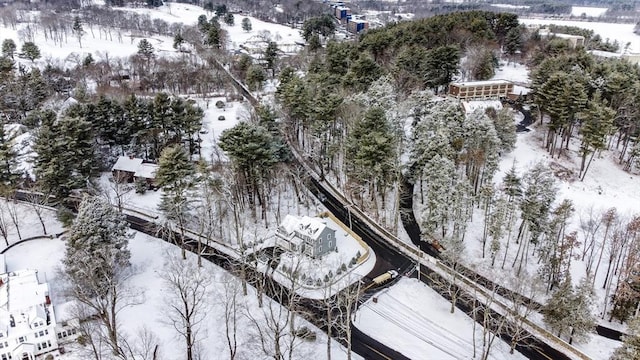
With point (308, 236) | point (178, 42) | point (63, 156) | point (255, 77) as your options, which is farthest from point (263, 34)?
point (308, 236)

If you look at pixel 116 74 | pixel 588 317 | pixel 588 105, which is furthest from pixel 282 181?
pixel 116 74

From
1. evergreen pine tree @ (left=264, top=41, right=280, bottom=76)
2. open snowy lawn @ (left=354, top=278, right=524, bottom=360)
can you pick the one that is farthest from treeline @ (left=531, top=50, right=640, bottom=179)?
evergreen pine tree @ (left=264, top=41, right=280, bottom=76)

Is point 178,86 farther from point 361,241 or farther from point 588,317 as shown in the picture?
point 588,317

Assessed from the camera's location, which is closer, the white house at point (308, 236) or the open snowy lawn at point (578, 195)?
the open snowy lawn at point (578, 195)

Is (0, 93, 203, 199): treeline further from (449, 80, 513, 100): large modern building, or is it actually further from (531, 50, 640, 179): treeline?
(531, 50, 640, 179): treeline

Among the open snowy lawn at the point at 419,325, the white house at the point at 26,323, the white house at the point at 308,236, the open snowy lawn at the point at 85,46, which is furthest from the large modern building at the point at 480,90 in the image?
the open snowy lawn at the point at 85,46

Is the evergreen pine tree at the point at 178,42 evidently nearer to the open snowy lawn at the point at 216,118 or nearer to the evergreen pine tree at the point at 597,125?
the open snowy lawn at the point at 216,118
